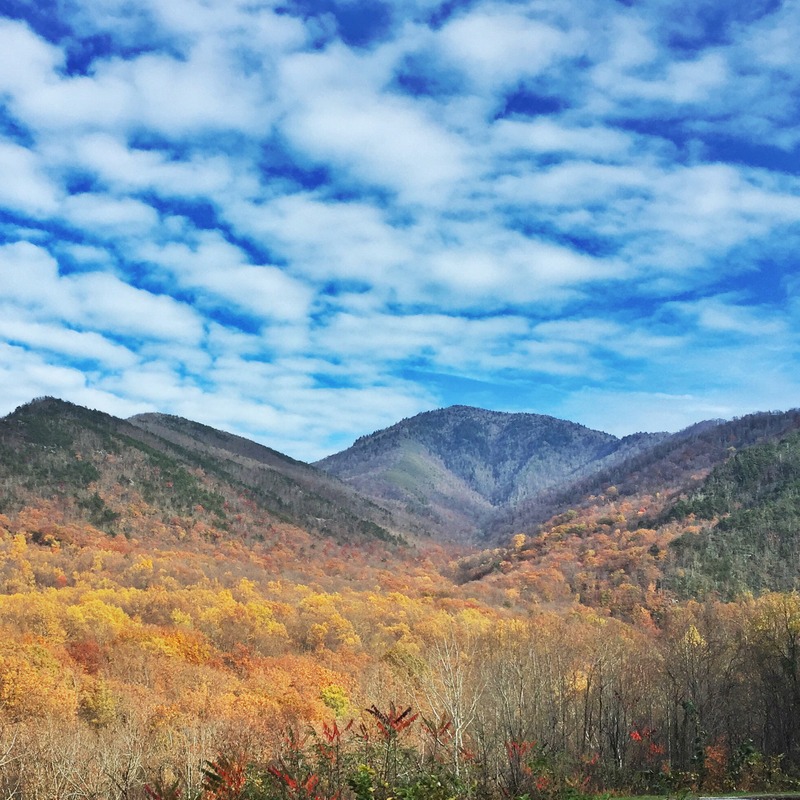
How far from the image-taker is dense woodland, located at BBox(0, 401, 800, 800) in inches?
798

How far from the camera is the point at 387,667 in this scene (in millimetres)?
87500

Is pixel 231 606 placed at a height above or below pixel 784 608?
below

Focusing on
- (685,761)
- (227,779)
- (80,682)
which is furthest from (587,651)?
(227,779)

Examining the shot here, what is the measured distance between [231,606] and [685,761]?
96648mm

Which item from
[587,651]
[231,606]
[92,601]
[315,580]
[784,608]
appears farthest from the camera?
[315,580]

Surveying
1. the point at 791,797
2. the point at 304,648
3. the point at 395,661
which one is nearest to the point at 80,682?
the point at 395,661

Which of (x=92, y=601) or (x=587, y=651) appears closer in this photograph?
(x=587, y=651)

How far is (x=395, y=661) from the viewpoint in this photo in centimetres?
9006

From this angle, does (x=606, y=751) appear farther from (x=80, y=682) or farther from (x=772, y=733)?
(x=80, y=682)

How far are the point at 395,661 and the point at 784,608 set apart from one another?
2103 inches

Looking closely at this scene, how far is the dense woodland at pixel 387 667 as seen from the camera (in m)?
20.3

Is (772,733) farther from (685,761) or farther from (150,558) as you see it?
(150,558)

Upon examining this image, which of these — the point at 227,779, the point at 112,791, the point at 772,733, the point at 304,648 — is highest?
the point at 227,779

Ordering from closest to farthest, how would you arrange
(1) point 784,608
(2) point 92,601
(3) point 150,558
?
(1) point 784,608 → (2) point 92,601 → (3) point 150,558
